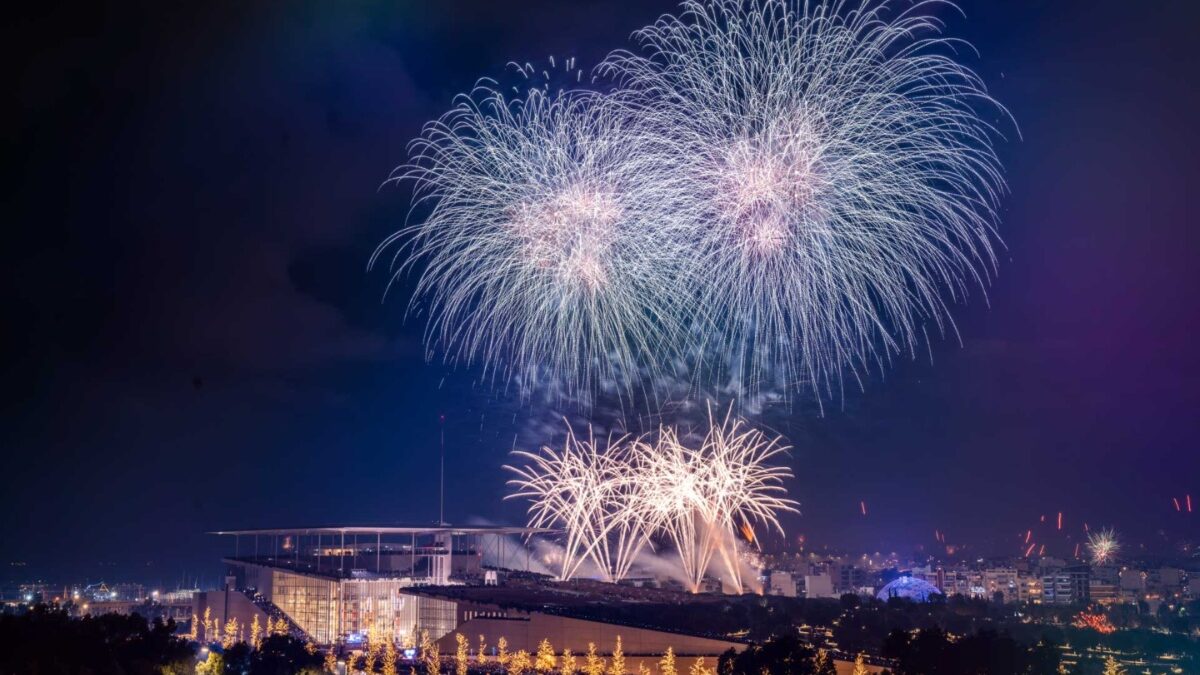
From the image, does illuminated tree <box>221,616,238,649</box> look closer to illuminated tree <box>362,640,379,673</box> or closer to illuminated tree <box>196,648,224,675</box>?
illuminated tree <box>362,640,379,673</box>

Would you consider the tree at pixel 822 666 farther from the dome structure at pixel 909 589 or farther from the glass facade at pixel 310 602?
the dome structure at pixel 909 589

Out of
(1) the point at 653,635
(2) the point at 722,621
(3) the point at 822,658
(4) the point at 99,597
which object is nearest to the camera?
(3) the point at 822,658

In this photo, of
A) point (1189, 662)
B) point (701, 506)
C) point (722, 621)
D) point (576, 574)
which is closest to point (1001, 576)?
point (576, 574)

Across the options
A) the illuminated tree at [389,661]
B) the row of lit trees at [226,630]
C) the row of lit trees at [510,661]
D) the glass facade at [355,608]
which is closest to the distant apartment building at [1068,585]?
the glass facade at [355,608]

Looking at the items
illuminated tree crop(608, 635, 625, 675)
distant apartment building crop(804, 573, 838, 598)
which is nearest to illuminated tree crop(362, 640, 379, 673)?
illuminated tree crop(608, 635, 625, 675)

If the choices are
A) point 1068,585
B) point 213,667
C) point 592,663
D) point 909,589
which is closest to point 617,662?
point 592,663

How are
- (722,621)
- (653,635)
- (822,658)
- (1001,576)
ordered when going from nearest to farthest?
(822,658) → (653,635) → (722,621) → (1001,576)

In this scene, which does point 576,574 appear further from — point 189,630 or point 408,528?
point 189,630
